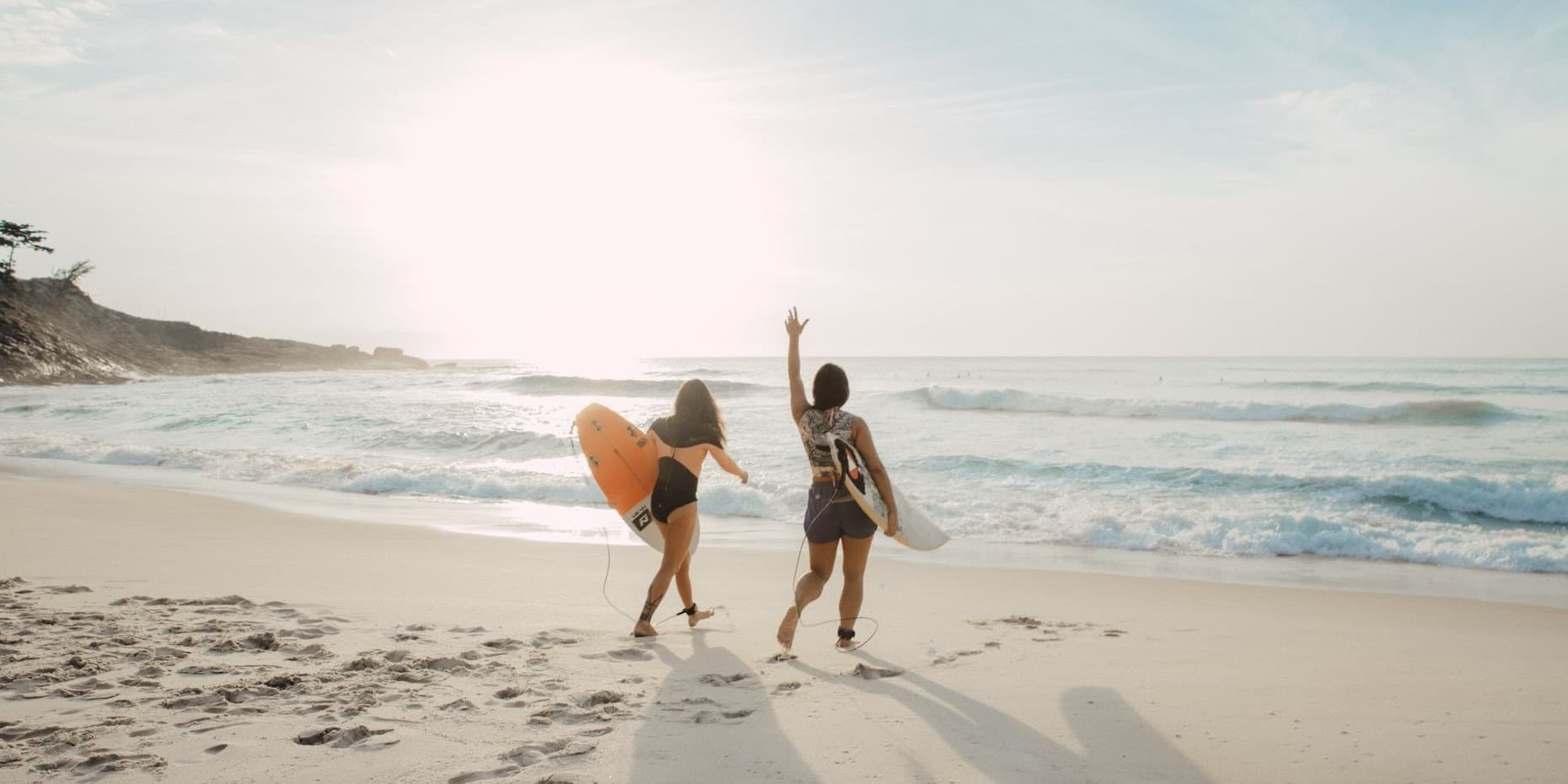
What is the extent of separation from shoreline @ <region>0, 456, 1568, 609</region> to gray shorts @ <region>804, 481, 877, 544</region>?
3.65 metres

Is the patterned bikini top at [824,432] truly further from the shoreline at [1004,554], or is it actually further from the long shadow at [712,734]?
the shoreline at [1004,554]

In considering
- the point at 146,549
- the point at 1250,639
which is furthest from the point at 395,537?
the point at 1250,639

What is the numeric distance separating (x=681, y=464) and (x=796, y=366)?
0.99 m

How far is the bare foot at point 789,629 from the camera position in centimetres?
502

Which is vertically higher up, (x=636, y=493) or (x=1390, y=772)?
(x=636, y=493)

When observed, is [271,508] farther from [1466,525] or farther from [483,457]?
[1466,525]

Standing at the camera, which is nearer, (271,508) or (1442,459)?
(271,508)

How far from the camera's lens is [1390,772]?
11.2ft

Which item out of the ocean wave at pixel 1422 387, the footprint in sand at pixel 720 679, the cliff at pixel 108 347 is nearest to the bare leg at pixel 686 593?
the footprint in sand at pixel 720 679

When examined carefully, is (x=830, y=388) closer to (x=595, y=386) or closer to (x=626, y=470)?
(x=626, y=470)

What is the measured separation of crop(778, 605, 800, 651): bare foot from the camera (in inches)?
197

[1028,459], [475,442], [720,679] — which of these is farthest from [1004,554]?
[475,442]

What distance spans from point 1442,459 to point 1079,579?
40.2 ft

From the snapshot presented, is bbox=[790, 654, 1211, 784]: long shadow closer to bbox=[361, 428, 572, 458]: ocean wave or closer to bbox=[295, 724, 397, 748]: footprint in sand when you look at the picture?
bbox=[295, 724, 397, 748]: footprint in sand
